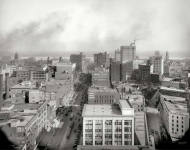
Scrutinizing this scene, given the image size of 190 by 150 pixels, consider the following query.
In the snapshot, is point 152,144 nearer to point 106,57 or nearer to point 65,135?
point 65,135

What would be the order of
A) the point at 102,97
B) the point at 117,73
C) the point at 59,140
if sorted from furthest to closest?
the point at 117,73 < the point at 102,97 < the point at 59,140

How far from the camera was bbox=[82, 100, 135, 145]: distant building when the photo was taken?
806 centimetres

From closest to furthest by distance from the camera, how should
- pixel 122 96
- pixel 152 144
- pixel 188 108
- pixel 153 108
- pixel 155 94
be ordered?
pixel 152 144 < pixel 188 108 < pixel 153 108 < pixel 122 96 < pixel 155 94

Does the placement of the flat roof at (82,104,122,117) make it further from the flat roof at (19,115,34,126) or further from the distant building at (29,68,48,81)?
the distant building at (29,68,48,81)

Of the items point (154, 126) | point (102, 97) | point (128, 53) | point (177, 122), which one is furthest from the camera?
point (128, 53)

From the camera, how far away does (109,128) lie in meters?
8.09

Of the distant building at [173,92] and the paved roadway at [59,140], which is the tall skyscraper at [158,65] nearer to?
the distant building at [173,92]

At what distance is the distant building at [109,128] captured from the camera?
8.06 meters

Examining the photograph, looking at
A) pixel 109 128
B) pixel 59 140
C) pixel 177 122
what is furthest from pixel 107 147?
pixel 177 122

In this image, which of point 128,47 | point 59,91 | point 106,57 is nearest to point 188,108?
point 59,91

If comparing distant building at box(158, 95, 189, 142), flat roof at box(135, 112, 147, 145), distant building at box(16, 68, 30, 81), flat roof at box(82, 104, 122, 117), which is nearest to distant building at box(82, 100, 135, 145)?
flat roof at box(82, 104, 122, 117)

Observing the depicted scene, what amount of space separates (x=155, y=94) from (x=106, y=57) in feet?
64.9

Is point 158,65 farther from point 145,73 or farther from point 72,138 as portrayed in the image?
point 72,138

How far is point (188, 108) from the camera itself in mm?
10430
